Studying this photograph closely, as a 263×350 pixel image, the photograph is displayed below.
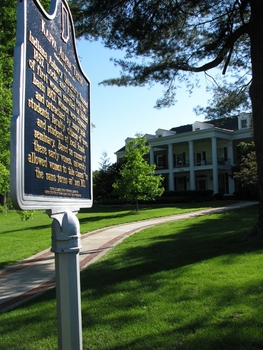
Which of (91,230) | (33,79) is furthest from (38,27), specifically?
(91,230)

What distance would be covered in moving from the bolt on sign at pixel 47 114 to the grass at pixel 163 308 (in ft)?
5.76

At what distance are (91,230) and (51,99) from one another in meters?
14.6

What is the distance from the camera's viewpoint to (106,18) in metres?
11.8

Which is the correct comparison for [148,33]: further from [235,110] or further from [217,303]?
[217,303]

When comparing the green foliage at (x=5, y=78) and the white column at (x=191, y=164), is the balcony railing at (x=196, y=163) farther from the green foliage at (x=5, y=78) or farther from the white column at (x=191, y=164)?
the green foliage at (x=5, y=78)

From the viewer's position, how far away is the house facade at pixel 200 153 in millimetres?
42469

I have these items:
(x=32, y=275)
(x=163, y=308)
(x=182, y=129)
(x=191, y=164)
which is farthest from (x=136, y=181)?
(x=163, y=308)

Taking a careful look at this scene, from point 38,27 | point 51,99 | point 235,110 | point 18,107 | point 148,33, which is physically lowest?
point 18,107

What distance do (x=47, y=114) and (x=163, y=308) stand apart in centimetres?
342

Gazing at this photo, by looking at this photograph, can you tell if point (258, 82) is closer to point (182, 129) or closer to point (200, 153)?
point (200, 153)

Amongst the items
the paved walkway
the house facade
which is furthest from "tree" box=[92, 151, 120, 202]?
the paved walkway

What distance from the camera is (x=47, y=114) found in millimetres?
2758

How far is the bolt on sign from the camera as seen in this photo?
2279 mm

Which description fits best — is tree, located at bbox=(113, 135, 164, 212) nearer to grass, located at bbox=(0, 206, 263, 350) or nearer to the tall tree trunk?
the tall tree trunk
